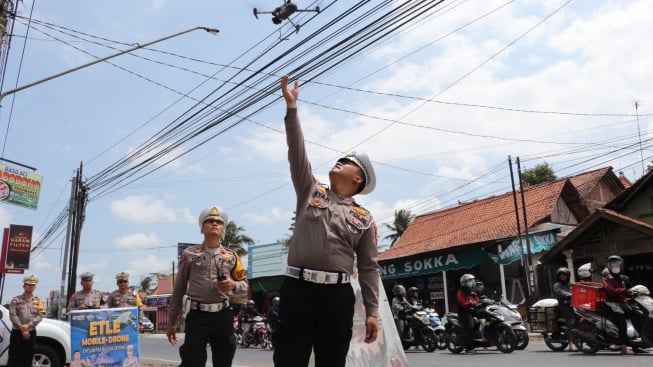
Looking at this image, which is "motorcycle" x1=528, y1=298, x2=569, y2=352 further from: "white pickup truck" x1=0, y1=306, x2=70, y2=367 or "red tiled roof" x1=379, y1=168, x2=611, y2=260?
"red tiled roof" x1=379, y1=168, x2=611, y2=260

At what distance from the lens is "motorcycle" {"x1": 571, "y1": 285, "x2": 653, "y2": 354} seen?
30.9 ft

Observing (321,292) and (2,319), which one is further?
(2,319)

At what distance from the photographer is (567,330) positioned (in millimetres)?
10766

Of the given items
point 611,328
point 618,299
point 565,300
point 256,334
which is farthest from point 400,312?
point 256,334

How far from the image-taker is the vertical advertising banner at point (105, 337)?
7336 millimetres

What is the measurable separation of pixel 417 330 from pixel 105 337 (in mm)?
7825

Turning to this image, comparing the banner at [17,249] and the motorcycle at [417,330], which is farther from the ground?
the banner at [17,249]

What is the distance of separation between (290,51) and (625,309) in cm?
711

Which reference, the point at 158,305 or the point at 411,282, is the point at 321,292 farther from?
the point at 158,305

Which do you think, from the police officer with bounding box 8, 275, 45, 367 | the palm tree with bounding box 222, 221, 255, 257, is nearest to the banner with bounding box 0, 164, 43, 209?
the police officer with bounding box 8, 275, 45, 367

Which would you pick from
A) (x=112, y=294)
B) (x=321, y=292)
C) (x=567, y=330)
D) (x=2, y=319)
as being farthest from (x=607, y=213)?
(x=321, y=292)

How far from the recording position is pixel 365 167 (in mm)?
3502

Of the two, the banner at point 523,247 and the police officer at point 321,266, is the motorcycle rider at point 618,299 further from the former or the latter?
the banner at point 523,247

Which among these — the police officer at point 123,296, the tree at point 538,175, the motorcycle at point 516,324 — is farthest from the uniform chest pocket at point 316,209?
the tree at point 538,175
